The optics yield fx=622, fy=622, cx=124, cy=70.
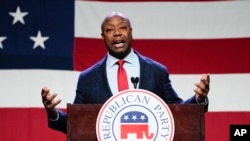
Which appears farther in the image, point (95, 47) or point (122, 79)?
point (95, 47)

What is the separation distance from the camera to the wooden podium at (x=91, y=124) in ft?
5.69

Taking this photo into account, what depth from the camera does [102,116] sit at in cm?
169

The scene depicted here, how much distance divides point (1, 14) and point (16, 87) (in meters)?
0.46

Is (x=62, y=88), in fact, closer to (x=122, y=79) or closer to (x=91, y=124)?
(x=122, y=79)

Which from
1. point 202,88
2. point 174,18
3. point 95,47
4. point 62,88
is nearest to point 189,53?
point 174,18

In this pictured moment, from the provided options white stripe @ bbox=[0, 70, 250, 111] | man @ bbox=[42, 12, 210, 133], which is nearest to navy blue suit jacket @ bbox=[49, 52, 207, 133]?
man @ bbox=[42, 12, 210, 133]

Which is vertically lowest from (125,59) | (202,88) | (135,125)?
(135,125)

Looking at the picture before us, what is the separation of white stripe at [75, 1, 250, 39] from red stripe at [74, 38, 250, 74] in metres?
0.04

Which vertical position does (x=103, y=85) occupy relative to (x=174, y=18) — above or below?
below

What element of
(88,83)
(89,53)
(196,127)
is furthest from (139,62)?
(89,53)

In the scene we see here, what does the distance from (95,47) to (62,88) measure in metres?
0.32

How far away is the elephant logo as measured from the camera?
1700 millimetres

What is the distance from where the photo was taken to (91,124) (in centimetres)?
174

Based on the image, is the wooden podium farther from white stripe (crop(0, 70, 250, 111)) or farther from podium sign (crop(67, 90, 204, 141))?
white stripe (crop(0, 70, 250, 111))
